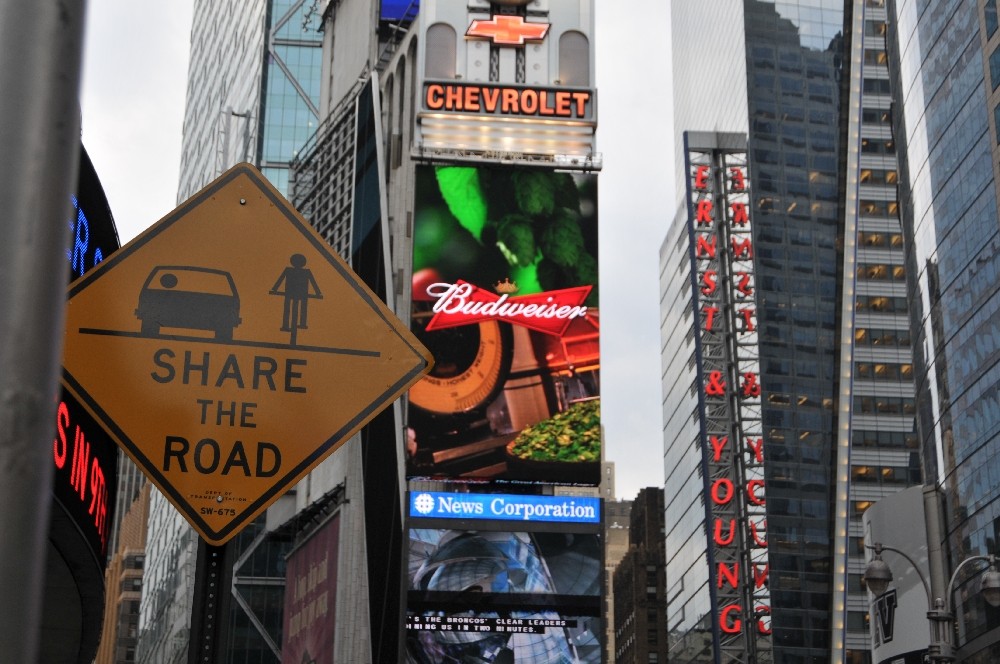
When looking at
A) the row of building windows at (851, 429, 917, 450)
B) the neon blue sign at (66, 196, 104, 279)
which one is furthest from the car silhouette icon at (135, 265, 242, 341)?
the row of building windows at (851, 429, 917, 450)

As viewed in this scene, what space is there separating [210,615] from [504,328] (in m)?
64.5

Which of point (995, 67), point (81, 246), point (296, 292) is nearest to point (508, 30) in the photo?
point (995, 67)

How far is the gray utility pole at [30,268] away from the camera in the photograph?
340 cm

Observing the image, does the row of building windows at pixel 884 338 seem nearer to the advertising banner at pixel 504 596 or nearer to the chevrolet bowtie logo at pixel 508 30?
the chevrolet bowtie logo at pixel 508 30

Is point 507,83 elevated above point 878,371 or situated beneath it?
elevated above

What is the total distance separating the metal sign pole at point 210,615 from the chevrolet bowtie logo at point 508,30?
238ft

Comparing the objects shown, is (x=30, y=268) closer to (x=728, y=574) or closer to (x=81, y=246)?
(x=81, y=246)

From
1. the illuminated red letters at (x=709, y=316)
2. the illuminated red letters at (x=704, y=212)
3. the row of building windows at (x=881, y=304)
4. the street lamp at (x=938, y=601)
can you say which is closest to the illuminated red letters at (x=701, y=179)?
the illuminated red letters at (x=704, y=212)

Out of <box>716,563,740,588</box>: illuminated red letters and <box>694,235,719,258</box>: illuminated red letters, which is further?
<box>694,235,719,258</box>: illuminated red letters

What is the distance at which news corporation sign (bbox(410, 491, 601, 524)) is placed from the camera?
69125 mm

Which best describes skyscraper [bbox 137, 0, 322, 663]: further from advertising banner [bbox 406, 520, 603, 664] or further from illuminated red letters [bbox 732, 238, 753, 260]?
advertising banner [bbox 406, 520, 603, 664]

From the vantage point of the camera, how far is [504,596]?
67.9m

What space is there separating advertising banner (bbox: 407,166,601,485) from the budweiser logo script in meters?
0.05

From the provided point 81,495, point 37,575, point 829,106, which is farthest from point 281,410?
point 829,106
